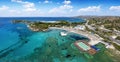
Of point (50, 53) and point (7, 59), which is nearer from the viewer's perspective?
point (7, 59)

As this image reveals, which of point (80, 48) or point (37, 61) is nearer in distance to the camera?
point (37, 61)

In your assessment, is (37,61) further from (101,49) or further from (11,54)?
(101,49)

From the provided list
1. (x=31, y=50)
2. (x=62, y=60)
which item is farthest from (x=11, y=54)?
(x=62, y=60)

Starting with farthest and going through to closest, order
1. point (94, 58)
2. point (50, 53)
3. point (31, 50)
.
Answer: point (31, 50) < point (50, 53) < point (94, 58)

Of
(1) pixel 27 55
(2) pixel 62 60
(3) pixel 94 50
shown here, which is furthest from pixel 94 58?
(1) pixel 27 55

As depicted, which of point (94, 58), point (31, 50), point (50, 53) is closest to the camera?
point (94, 58)

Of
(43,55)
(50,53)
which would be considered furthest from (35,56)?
(50,53)

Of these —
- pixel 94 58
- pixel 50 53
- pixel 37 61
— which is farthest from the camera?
pixel 50 53

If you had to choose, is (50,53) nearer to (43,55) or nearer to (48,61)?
(43,55)
